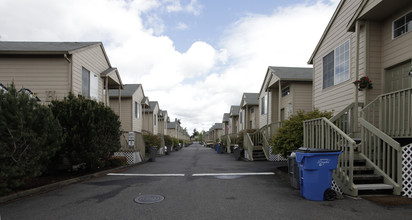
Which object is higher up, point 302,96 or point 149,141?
point 302,96

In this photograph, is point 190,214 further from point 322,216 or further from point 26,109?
point 26,109

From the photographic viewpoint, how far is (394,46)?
703cm

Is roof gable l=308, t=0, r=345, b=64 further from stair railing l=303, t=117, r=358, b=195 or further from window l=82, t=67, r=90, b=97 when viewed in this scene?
window l=82, t=67, r=90, b=97

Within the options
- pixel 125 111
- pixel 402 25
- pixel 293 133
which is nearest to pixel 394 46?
pixel 402 25

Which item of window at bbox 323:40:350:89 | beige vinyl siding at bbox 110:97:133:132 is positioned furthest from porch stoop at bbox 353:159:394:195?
beige vinyl siding at bbox 110:97:133:132

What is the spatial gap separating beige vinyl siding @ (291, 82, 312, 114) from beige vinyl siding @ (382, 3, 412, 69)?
8082mm

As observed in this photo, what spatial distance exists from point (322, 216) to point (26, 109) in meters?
6.95

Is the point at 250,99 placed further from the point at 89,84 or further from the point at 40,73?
the point at 40,73

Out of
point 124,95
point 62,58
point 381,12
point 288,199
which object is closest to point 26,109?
point 62,58

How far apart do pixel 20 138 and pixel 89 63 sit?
785cm

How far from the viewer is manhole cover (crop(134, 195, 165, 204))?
4949 millimetres

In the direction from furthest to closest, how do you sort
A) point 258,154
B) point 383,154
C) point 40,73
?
point 258,154
point 40,73
point 383,154

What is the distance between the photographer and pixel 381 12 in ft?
23.0

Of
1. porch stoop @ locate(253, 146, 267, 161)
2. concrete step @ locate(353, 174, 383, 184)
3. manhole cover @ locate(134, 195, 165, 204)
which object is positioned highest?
concrete step @ locate(353, 174, 383, 184)
